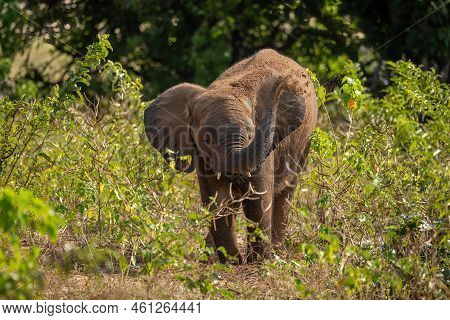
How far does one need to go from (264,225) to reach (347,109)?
156 centimetres

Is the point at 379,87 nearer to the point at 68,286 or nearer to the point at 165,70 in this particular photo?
the point at 165,70

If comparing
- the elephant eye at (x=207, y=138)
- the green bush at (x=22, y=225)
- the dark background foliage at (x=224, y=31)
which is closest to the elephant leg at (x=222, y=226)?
the elephant eye at (x=207, y=138)

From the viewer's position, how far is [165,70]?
1853 cm

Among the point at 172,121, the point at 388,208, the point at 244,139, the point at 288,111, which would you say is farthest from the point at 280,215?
the point at 388,208

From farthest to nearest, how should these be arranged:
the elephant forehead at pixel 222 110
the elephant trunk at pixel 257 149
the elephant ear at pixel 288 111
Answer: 1. the elephant ear at pixel 288 111
2. the elephant forehead at pixel 222 110
3. the elephant trunk at pixel 257 149

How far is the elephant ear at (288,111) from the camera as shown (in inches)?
352

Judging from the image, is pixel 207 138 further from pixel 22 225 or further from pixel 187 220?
pixel 22 225

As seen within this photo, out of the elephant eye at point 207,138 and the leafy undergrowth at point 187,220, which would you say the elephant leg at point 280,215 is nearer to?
the leafy undergrowth at point 187,220

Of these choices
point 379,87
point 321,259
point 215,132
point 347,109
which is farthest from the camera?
point 379,87

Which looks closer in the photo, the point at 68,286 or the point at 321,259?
the point at 321,259

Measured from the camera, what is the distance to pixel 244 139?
822 centimetres

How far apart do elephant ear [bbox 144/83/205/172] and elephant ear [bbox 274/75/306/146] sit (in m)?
0.77

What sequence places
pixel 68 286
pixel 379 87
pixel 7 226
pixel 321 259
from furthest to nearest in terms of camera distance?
1. pixel 379 87
2. pixel 68 286
3. pixel 321 259
4. pixel 7 226
